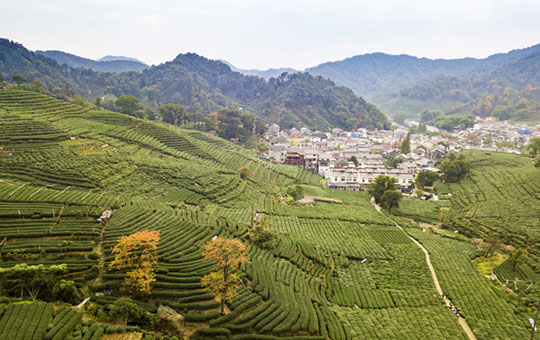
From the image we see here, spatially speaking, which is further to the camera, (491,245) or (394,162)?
(394,162)

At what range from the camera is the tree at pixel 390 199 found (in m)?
58.3

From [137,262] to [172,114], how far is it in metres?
86.1

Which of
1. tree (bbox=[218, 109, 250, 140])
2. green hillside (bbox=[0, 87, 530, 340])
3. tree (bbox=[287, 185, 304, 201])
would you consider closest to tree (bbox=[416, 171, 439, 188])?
green hillside (bbox=[0, 87, 530, 340])

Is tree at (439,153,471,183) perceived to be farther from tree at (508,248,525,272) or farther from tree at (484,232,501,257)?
tree at (508,248,525,272)

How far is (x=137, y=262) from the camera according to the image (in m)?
26.0

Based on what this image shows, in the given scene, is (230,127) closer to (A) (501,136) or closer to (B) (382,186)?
(B) (382,186)

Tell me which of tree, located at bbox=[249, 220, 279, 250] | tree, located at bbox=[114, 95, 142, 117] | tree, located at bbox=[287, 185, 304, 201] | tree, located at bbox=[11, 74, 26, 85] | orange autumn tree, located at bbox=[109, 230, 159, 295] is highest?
tree, located at bbox=[11, 74, 26, 85]

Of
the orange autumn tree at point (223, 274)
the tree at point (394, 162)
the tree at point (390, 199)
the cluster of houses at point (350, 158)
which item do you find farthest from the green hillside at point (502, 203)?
the orange autumn tree at point (223, 274)

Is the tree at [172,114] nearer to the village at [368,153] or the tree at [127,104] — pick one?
the tree at [127,104]

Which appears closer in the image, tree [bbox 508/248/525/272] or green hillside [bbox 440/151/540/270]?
tree [bbox 508/248/525/272]

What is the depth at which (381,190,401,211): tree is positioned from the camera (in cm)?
5834

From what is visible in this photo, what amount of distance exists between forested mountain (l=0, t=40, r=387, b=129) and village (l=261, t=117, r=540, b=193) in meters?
29.4

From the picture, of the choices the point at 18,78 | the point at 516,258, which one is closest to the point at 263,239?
the point at 516,258

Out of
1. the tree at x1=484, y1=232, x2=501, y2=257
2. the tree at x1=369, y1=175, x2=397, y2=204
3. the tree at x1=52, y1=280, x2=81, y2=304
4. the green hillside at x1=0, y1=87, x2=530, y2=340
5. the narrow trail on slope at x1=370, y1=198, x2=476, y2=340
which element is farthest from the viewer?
the tree at x1=369, y1=175, x2=397, y2=204
